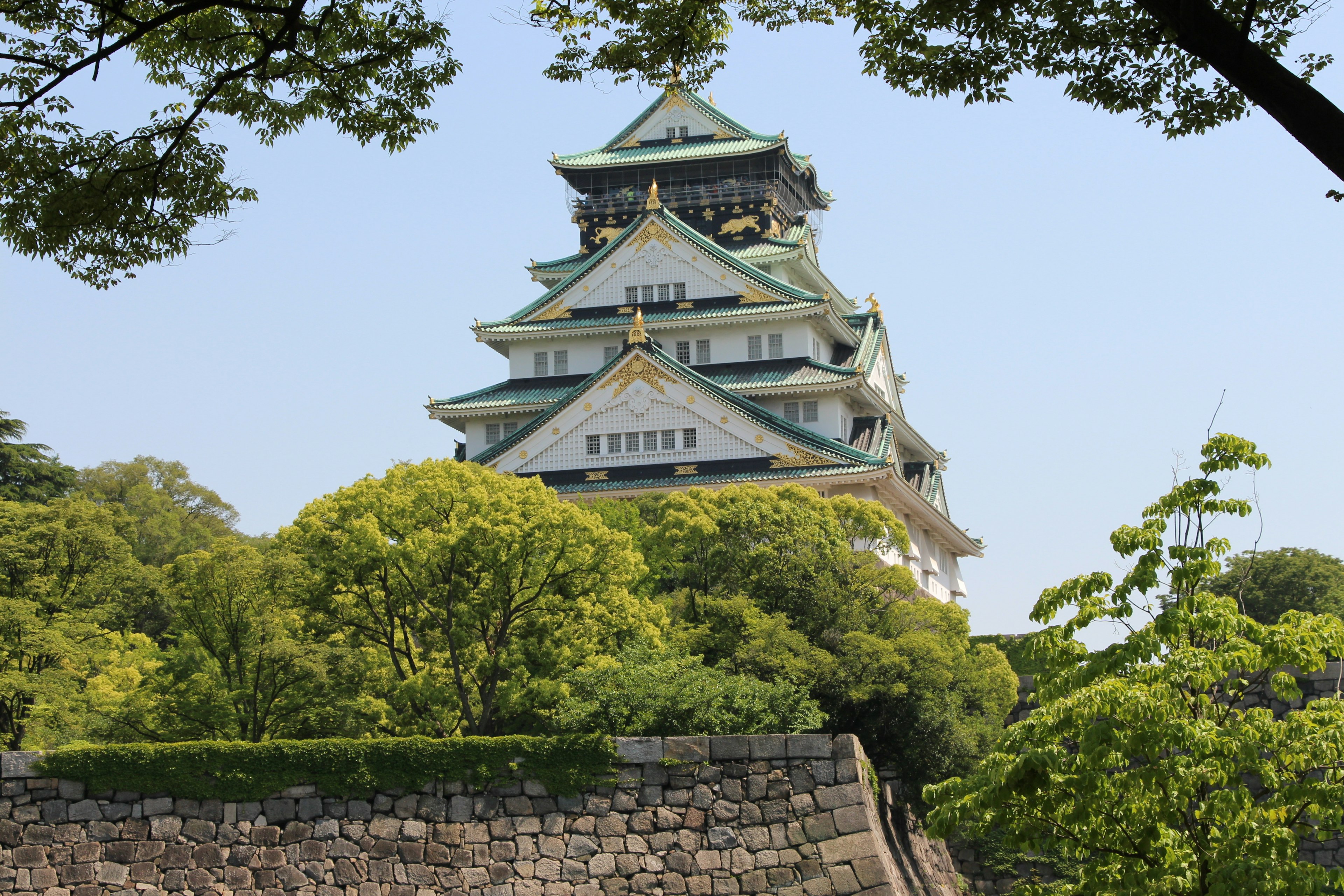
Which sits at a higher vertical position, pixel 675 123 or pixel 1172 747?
pixel 675 123

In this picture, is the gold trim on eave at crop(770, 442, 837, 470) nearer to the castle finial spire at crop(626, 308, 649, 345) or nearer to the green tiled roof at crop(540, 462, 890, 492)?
the green tiled roof at crop(540, 462, 890, 492)

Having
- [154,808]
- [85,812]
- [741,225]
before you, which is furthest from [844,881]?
[741,225]

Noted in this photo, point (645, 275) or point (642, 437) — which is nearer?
point (642, 437)

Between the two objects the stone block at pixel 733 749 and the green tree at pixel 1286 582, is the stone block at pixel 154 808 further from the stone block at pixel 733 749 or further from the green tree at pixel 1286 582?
the green tree at pixel 1286 582

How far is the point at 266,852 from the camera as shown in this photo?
58.5ft

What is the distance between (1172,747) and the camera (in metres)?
11.5

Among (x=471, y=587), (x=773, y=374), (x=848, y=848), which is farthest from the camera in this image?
(x=773, y=374)

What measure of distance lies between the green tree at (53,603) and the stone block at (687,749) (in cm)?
972

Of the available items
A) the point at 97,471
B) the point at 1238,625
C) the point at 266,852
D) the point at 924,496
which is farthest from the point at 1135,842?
the point at 97,471

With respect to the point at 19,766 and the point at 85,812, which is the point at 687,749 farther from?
the point at 19,766

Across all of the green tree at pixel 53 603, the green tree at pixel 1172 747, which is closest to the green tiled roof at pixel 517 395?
the green tree at pixel 53 603

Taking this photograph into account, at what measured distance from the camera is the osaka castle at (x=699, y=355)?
3709 centimetres

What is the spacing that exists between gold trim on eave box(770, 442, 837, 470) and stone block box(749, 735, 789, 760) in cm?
1841

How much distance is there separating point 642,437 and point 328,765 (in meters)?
20.4
